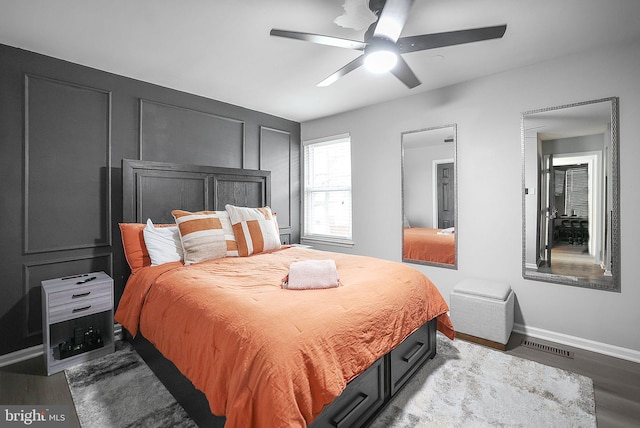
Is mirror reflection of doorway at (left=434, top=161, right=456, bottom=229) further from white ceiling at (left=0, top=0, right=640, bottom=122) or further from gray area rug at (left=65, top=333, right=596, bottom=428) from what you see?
gray area rug at (left=65, top=333, right=596, bottom=428)

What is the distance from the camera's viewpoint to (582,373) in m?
2.29

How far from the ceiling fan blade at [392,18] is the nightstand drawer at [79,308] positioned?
2.90m

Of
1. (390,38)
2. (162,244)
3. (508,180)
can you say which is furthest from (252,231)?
(508,180)

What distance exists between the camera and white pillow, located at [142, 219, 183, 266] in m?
2.68

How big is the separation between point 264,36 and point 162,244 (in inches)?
76.9

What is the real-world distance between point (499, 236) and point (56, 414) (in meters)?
3.79

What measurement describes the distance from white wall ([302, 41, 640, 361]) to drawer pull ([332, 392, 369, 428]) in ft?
6.89

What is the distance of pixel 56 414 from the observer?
190cm

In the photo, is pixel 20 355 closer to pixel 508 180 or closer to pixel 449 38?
pixel 449 38

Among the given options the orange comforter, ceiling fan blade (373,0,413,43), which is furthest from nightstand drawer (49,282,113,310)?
ceiling fan blade (373,0,413,43)

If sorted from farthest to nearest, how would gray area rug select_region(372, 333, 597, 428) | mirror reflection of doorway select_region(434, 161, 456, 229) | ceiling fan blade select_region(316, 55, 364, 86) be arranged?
mirror reflection of doorway select_region(434, 161, 456, 229) < ceiling fan blade select_region(316, 55, 364, 86) < gray area rug select_region(372, 333, 597, 428)

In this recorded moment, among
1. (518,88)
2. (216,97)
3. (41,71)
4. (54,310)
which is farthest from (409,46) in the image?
(54,310)

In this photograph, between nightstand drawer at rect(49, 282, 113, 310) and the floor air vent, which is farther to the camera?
the floor air vent

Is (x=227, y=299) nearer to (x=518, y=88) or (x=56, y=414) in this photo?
(x=56, y=414)
